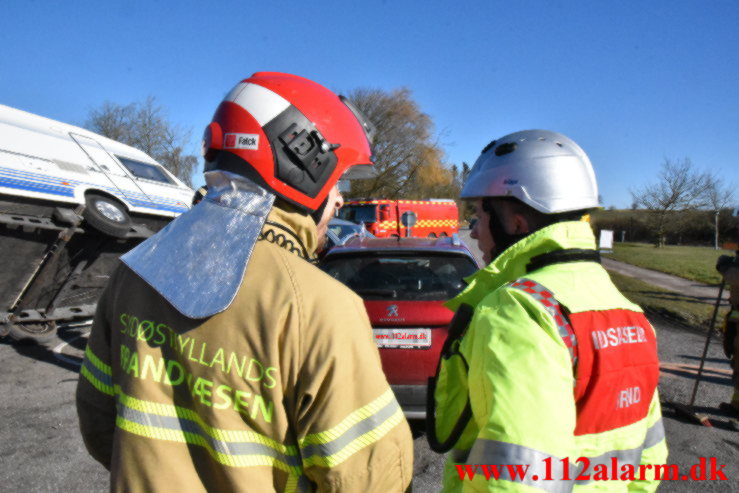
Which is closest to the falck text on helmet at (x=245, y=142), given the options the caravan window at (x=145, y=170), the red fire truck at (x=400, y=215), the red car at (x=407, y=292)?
the red car at (x=407, y=292)

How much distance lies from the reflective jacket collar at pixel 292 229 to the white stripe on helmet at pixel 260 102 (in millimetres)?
247

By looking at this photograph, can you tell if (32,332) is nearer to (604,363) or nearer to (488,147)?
(488,147)

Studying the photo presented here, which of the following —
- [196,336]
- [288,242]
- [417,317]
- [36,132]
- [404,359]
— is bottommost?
[404,359]

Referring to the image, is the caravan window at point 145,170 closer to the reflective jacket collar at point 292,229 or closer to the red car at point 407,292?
the red car at point 407,292

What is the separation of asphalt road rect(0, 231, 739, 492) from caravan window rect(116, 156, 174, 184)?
2.69 m

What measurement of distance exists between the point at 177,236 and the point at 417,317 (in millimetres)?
3281

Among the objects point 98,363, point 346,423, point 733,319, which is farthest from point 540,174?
point 733,319

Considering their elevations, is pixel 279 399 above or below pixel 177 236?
below

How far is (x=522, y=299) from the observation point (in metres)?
1.32

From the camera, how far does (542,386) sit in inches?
46.6

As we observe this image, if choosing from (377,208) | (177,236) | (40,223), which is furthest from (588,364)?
(377,208)

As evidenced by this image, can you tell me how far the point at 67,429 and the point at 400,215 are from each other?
18443 mm

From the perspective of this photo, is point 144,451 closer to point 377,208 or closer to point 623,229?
point 377,208

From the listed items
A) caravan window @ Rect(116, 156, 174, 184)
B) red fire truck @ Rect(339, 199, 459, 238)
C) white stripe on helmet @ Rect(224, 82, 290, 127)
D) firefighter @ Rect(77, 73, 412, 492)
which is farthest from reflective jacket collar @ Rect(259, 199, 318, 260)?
red fire truck @ Rect(339, 199, 459, 238)
